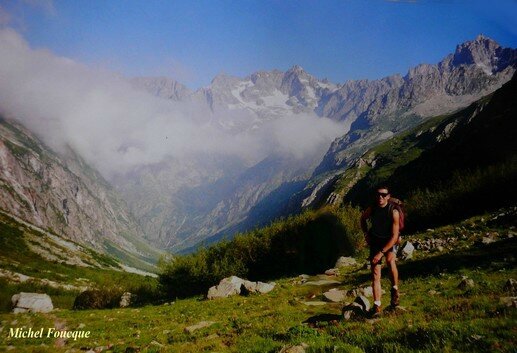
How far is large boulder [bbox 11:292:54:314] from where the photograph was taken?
43.8 m

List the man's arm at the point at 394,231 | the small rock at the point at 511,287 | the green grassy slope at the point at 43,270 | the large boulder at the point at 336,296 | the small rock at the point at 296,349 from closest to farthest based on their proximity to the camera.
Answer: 1. the small rock at the point at 296,349
2. the small rock at the point at 511,287
3. the man's arm at the point at 394,231
4. the large boulder at the point at 336,296
5. the green grassy slope at the point at 43,270

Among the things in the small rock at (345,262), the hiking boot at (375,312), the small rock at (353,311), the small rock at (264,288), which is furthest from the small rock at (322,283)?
the hiking boot at (375,312)

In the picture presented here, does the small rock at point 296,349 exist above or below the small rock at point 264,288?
below

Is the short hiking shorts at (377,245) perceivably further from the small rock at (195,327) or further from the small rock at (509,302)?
the small rock at (195,327)

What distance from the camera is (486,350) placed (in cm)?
803

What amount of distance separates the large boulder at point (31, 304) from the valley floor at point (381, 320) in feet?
44.7

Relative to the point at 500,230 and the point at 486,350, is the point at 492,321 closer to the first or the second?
the point at 486,350

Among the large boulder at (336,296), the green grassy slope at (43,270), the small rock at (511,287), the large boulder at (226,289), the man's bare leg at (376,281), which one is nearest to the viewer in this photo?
the small rock at (511,287)

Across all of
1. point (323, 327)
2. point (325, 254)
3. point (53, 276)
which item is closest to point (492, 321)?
point (323, 327)

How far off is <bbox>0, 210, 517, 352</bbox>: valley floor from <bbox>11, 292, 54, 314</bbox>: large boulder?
13.6m

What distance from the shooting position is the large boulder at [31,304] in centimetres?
4384

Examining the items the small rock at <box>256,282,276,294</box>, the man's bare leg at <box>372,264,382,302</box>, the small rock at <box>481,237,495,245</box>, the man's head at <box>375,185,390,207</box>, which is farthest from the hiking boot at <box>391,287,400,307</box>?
the small rock at <box>256,282,276,294</box>

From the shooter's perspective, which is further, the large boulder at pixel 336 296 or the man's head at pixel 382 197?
the large boulder at pixel 336 296

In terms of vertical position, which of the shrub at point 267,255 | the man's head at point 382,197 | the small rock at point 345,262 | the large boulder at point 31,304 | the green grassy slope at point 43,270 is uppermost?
the green grassy slope at point 43,270
